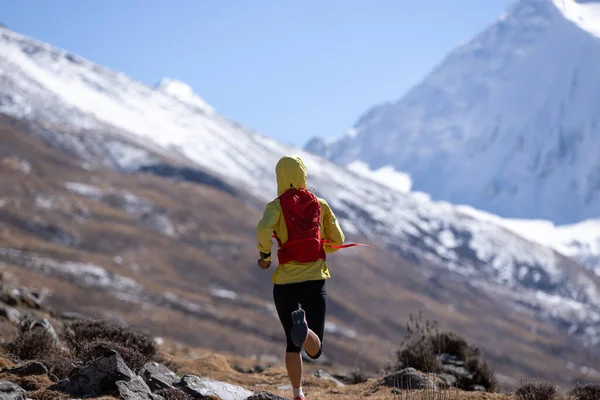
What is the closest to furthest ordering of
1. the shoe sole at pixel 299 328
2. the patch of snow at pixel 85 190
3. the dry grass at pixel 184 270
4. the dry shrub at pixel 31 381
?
the shoe sole at pixel 299 328 → the dry shrub at pixel 31 381 → the dry grass at pixel 184 270 → the patch of snow at pixel 85 190

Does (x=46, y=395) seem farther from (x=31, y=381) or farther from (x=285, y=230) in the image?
(x=285, y=230)

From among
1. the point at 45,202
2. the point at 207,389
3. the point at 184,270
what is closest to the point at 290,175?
the point at 207,389

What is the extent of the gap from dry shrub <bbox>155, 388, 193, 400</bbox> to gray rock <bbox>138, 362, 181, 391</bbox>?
0.14 meters

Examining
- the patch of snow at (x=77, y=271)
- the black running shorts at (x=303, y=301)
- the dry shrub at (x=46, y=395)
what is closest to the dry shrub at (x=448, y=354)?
the black running shorts at (x=303, y=301)

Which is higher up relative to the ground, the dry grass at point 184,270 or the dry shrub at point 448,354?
the dry shrub at point 448,354

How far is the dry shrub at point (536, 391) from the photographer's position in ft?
32.4

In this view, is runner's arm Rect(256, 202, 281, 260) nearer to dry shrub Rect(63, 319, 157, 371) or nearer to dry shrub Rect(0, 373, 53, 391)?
dry shrub Rect(63, 319, 157, 371)

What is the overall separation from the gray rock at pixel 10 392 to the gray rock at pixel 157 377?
5.00 ft

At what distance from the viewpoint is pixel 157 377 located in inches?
370

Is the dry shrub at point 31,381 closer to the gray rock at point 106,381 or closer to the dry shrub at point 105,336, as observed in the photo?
the gray rock at point 106,381

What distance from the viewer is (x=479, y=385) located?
13.0m

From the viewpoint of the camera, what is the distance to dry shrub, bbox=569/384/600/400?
10.5 metres

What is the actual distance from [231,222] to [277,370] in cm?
17590

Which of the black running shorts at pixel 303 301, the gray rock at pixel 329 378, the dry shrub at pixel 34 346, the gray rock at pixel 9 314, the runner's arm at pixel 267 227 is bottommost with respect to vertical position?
the gray rock at pixel 9 314
